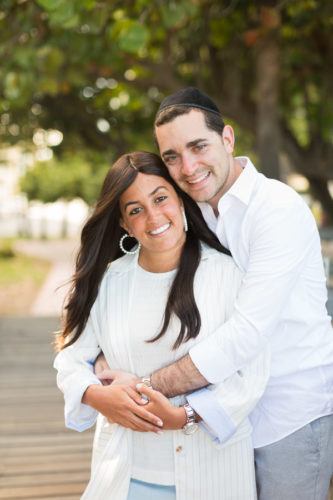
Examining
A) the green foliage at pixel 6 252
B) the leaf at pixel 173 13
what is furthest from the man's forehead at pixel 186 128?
the green foliage at pixel 6 252

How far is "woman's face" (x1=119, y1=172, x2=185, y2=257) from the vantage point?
2.04 metres

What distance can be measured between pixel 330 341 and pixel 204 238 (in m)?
0.56

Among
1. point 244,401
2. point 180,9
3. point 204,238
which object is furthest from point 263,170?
point 244,401

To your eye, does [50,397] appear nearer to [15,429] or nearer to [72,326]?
[15,429]

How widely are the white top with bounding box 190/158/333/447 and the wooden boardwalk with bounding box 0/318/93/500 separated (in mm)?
1482

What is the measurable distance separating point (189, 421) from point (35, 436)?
2051 millimetres

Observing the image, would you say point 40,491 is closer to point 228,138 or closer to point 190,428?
point 190,428

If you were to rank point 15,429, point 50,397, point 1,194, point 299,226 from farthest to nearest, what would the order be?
point 1,194 → point 50,397 → point 15,429 → point 299,226

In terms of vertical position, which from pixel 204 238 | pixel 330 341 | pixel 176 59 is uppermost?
pixel 176 59

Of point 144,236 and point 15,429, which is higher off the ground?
point 144,236

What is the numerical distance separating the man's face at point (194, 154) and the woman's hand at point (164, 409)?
67 cm

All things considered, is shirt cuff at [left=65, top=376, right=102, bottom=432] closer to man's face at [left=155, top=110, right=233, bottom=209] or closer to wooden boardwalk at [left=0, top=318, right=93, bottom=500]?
man's face at [left=155, top=110, right=233, bottom=209]

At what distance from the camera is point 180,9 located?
12.6ft

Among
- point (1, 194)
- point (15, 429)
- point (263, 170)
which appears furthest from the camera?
point (1, 194)
